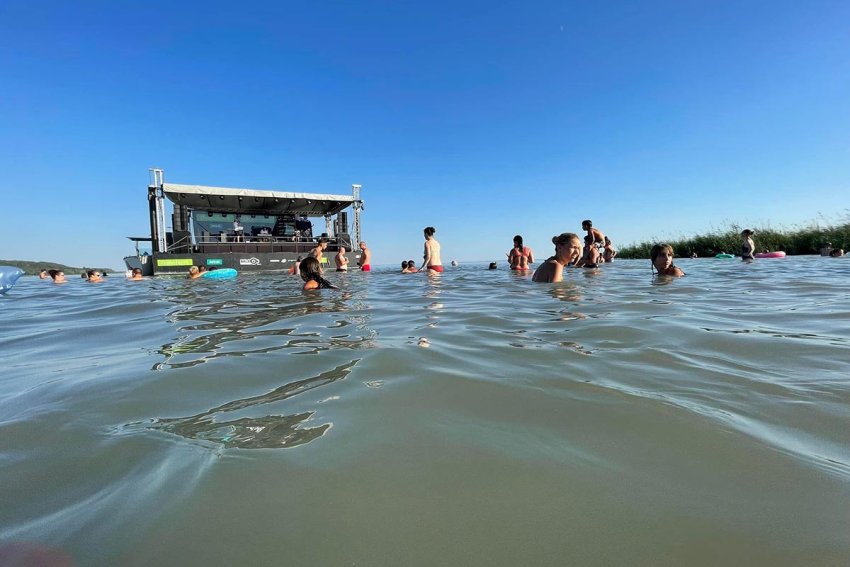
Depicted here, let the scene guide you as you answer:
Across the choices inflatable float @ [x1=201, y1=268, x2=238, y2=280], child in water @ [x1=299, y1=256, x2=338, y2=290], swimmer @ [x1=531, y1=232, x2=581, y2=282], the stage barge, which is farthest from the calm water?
the stage barge

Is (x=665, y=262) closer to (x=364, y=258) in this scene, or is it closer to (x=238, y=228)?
(x=364, y=258)

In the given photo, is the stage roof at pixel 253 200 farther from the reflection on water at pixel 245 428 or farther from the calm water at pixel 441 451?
the reflection on water at pixel 245 428

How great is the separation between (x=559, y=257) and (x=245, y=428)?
20.0 ft

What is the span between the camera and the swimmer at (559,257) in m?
6.41

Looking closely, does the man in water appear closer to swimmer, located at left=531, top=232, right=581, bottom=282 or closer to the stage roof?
the stage roof

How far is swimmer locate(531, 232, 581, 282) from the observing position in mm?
6406

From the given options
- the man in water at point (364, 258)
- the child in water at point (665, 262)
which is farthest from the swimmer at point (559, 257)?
the man in water at point (364, 258)

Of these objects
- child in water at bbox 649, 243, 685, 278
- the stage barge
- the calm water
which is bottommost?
the calm water

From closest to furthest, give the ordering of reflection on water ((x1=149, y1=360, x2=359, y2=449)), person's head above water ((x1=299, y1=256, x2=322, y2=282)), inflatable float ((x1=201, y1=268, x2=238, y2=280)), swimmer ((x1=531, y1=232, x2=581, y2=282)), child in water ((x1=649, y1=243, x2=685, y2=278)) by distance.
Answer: reflection on water ((x1=149, y1=360, x2=359, y2=449)) < swimmer ((x1=531, y1=232, x2=581, y2=282)) < person's head above water ((x1=299, y1=256, x2=322, y2=282)) < child in water ((x1=649, y1=243, x2=685, y2=278)) < inflatable float ((x1=201, y1=268, x2=238, y2=280))

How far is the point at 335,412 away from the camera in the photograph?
154 cm

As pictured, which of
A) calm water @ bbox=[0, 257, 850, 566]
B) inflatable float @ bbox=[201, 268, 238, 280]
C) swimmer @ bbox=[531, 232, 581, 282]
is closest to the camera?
calm water @ bbox=[0, 257, 850, 566]

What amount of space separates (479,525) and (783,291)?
5909 millimetres

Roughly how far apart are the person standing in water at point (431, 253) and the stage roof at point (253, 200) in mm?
6365

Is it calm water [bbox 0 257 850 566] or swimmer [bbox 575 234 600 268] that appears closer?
calm water [bbox 0 257 850 566]
